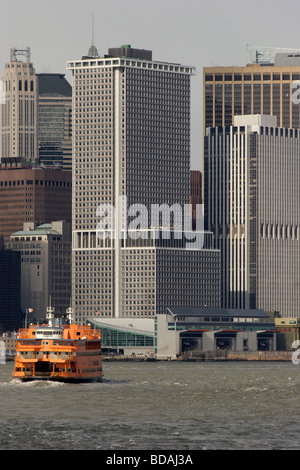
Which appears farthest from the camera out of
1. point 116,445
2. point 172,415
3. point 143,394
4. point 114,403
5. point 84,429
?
point 143,394

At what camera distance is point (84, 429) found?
14512cm

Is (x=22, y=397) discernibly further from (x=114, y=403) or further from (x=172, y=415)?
(x=172, y=415)
